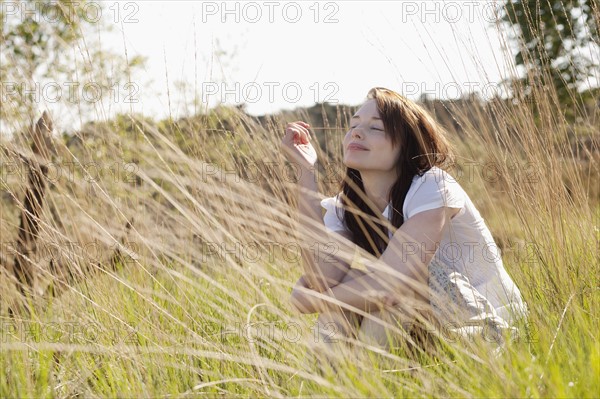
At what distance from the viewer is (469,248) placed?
2.14 m

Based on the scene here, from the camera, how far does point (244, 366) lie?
1.92 metres

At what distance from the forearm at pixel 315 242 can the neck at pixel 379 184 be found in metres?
0.18

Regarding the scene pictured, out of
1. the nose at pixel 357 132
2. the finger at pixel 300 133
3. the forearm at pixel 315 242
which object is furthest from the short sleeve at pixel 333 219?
the nose at pixel 357 132

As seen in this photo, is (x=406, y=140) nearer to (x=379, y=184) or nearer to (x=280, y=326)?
(x=379, y=184)

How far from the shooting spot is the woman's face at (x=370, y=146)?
217 cm

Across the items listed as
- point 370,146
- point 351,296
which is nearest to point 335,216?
point 370,146

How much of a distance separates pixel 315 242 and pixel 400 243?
37 centimetres

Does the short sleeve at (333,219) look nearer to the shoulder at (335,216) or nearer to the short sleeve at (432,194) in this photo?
the shoulder at (335,216)

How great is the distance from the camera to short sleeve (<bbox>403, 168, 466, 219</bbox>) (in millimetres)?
1992

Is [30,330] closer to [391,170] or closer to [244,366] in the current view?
[244,366]

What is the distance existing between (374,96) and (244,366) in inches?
38.3

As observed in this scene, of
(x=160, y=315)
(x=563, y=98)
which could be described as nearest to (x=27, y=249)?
(x=160, y=315)

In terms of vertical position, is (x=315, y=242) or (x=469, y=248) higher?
(x=315, y=242)

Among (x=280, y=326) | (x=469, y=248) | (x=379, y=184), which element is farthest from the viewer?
(x=280, y=326)
